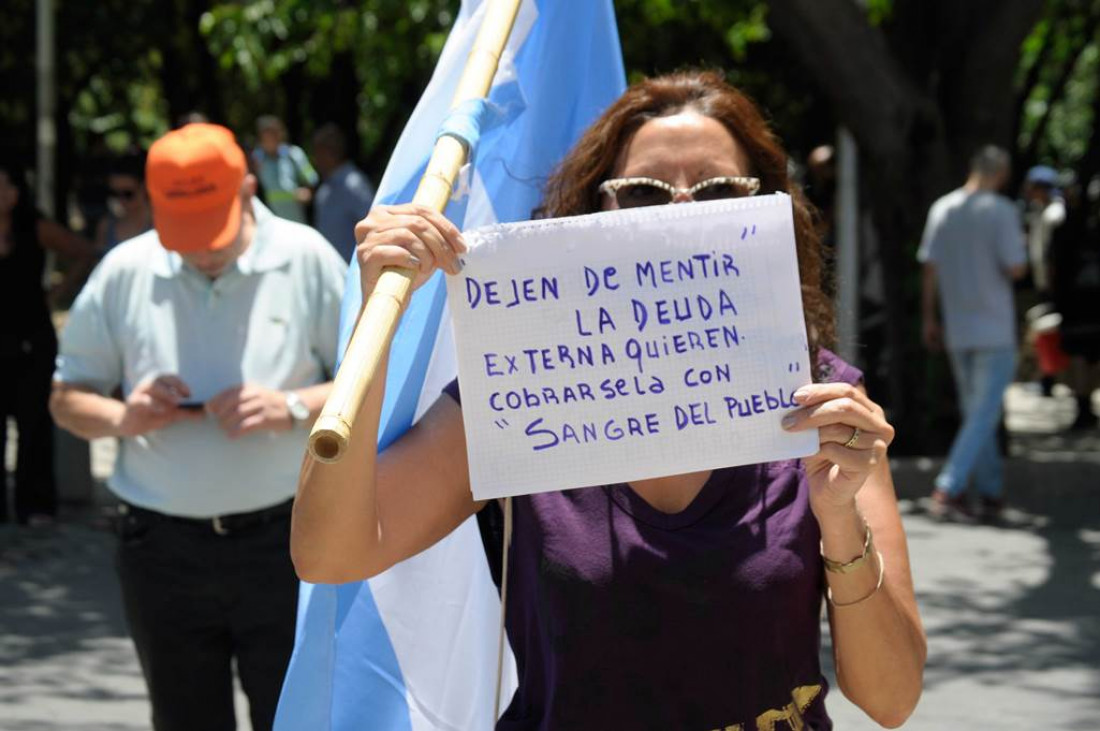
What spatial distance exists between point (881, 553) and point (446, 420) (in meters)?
0.64

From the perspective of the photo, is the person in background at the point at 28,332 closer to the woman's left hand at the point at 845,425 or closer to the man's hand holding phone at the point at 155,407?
the man's hand holding phone at the point at 155,407

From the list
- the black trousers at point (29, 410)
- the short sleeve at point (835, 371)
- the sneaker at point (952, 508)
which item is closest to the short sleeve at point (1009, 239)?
the sneaker at point (952, 508)

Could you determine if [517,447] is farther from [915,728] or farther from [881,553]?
[915,728]

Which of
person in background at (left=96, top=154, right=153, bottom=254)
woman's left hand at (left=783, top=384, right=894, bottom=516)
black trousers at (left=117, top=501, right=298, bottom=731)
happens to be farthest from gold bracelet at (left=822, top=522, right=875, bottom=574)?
person in background at (left=96, top=154, right=153, bottom=254)

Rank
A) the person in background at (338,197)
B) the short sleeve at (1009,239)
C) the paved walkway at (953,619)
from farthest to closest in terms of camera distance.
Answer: the person in background at (338,197) → the short sleeve at (1009,239) → the paved walkway at (953,619)

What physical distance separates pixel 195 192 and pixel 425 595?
1.43 meters

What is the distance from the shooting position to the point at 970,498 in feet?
33.1

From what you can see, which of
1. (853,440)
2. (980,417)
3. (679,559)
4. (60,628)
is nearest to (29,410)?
(60,628)

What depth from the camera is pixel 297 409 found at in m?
3.90

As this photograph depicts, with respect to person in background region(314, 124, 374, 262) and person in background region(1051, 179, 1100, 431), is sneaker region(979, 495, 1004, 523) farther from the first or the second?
person in background region(314, 124, 374, 262)

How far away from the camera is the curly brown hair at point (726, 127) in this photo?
8.36 feet

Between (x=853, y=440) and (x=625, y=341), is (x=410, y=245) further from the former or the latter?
(x=853, y=440)

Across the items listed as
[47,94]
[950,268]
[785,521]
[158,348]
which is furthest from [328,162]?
[785,521]

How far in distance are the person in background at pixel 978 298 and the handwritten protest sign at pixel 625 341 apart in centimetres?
721
